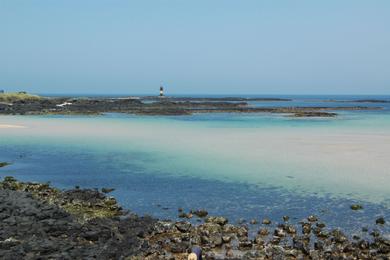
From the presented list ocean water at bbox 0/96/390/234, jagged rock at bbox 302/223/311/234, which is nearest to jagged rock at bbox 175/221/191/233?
ocean water at bbox 0/96/390/234

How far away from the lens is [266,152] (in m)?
29.4

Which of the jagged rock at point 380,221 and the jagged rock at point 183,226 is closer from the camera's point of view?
the jagged rock at point 183,226

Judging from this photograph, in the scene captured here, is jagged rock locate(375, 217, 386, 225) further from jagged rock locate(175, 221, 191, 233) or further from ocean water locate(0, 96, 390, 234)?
jagged rock locate(175, 221, 191, 233)

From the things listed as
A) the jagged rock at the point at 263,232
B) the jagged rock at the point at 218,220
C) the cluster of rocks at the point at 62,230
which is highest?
the cluster of rocks at the point at 62,230

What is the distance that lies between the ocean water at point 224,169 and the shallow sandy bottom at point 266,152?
55 millimetres

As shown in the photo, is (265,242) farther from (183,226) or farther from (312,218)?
(312,218)

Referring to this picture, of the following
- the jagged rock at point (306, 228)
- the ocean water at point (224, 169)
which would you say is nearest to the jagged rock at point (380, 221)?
the ocean water at point (224, 169)

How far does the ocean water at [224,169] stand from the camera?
16.4 m

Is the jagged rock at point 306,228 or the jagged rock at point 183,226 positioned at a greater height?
the jagged rock at point 183,226

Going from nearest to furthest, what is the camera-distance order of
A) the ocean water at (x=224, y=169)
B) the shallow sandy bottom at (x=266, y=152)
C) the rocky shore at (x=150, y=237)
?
the rocky shore at (x=150, y=237) → the ocean water at (x=224, y=169) → the shallow sandy bottom at (x=266, y=152)

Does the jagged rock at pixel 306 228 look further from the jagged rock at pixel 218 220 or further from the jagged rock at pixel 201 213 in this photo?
the jagged rock at pixel 201 213

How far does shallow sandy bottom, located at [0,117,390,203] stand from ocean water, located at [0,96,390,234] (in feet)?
0.18

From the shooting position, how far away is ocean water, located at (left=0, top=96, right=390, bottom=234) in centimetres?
1642

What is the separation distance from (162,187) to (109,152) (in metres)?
11.0
